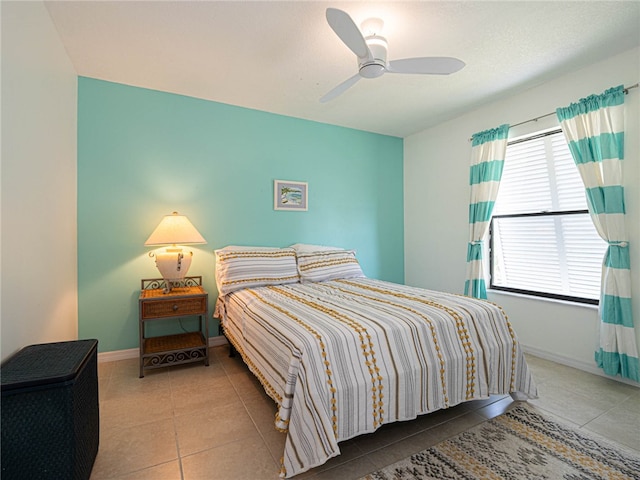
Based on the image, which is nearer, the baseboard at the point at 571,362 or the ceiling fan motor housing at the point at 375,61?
the ceiling fan motor housing at the point at 375,61

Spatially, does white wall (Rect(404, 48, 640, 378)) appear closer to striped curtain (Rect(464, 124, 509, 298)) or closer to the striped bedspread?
striped curtain (Rect(464, 124, 509, 298))

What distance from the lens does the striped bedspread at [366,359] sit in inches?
54.8

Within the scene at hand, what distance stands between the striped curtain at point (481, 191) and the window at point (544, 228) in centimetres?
16

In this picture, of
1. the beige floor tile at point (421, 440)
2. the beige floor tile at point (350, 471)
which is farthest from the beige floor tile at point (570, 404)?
the beige floor tile at point (350, 471)

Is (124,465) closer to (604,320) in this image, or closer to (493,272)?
(604,320)

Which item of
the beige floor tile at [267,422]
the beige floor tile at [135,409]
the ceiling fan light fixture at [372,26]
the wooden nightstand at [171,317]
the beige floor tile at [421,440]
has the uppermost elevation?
the ceiling fan light fixture at [372,26]

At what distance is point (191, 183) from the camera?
307 cm

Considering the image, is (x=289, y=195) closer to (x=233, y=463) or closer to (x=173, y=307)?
(x=173, y=307)

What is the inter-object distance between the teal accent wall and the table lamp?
0.36m

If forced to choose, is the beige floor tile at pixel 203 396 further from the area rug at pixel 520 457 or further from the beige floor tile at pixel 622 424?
the beige floor tile at pixel 622 424

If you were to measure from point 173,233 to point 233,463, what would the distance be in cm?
180

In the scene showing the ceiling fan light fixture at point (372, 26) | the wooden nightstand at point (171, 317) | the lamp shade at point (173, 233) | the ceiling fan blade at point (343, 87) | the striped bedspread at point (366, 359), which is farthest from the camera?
the lamp shade at point (173, 233)

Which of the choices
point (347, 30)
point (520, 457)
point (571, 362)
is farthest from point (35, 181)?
point (571, 362)

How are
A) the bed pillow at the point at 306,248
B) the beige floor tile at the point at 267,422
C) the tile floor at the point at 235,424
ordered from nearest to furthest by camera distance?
the tile floor at the point at 235,424
the beige floor tile at the point at 267,422
the bed pillow at the point at 306,248
